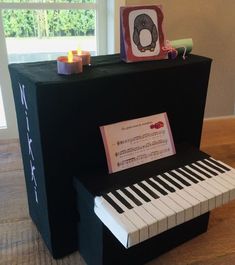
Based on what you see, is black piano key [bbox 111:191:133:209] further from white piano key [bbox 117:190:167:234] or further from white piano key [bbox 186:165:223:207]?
white piano key [bbox 186:165:223:207]

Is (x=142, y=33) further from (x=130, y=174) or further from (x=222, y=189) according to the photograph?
(x=222, y=189)

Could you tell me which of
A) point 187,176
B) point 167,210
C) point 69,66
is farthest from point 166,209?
point 69,66

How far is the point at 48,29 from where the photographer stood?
7.22 ft

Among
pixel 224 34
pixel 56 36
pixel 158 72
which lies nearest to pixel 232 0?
pixel 224 34

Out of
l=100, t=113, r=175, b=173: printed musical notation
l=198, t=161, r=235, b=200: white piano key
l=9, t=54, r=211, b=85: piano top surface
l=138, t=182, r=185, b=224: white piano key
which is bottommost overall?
l=138, t=182, r=185, b=224: white piano key

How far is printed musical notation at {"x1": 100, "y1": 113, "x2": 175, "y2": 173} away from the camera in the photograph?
1.22 metres

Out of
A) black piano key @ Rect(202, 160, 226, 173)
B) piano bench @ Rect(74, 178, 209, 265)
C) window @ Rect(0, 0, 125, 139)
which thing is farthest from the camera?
window @ Rect(0, 0, 125, 139)

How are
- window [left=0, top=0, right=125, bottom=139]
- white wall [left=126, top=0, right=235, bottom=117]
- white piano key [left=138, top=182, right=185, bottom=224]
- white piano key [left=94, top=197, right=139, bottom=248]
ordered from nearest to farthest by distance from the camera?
white piano key [left=94, top=197, right=139, bottom=248] < white piano key [left=138, top=182, right=185, bottom=224] < window [left=0, top=0, right=125, bottom=139] < white wall [left=126, top=0, right=235, bottom=117]

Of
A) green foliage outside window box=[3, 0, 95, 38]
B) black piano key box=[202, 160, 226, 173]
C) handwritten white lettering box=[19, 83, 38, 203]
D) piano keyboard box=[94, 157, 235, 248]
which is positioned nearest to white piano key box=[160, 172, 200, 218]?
piano keyboard box=[94, 157, 235, 248]

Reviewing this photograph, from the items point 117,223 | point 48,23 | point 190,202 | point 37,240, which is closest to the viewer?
point 117,223

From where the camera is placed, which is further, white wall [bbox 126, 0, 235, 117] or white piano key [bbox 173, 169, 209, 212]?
white wall [bbox 126, 0, 235, 117]

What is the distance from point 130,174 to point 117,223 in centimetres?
28

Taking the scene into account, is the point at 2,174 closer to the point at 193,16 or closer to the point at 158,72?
the point at 158,72

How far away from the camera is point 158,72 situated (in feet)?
4.07
